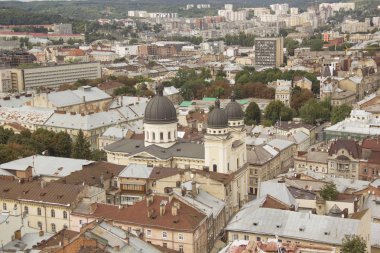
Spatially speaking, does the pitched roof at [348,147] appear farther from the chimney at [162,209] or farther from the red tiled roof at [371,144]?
the chimney at [162,209]

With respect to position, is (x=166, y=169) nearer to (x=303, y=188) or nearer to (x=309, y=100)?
(x=303, y=188)

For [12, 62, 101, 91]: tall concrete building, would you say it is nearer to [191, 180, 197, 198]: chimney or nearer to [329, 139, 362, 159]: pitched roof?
[329, 139, 362, 159]: pitched roof

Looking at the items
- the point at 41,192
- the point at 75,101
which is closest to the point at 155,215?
the point at 41,192

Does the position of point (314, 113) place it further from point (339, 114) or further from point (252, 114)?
point (252, 114)

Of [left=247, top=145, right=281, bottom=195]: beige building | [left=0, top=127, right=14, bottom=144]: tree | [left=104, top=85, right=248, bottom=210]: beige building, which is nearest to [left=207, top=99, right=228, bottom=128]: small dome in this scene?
[left=104, top=85, right=248, bottom=210]: beige building

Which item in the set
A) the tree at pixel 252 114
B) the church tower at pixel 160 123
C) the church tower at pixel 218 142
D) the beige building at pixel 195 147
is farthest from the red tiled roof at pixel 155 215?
the tree at pixel 252 114
